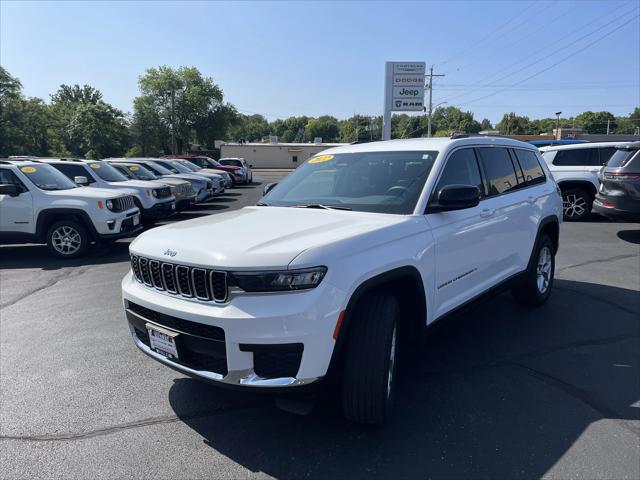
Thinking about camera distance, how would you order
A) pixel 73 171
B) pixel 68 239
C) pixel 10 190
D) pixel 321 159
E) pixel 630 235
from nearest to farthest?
1. pixel 321 159
2. pixel 10 190
3. pixel 68 239
4. pixel 630 235
5. pixel 73 171

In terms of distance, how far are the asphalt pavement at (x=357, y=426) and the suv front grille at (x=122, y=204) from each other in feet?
12.7

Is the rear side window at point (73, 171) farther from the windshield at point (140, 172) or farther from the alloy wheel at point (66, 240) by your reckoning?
the windshield at point (140, 172)

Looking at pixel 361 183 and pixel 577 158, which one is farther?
pixel 577 158

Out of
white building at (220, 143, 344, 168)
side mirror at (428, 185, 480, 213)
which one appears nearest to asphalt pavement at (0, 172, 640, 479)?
side mirror at (428, 185, 480, 213)

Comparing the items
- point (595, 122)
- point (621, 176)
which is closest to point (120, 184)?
point (621, 176)

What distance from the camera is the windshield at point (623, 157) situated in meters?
9.07

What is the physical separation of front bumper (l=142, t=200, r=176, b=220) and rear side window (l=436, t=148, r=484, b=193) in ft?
28.6

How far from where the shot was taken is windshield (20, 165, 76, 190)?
8.59 meters

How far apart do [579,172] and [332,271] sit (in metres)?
11.7

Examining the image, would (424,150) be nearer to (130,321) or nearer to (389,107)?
(130,321)

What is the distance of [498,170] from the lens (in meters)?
4.48

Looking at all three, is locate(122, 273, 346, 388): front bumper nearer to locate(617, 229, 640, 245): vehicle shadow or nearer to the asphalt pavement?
the asphalt pavement

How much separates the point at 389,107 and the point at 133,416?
29.7 metres

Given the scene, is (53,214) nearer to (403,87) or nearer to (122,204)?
(122,204)
